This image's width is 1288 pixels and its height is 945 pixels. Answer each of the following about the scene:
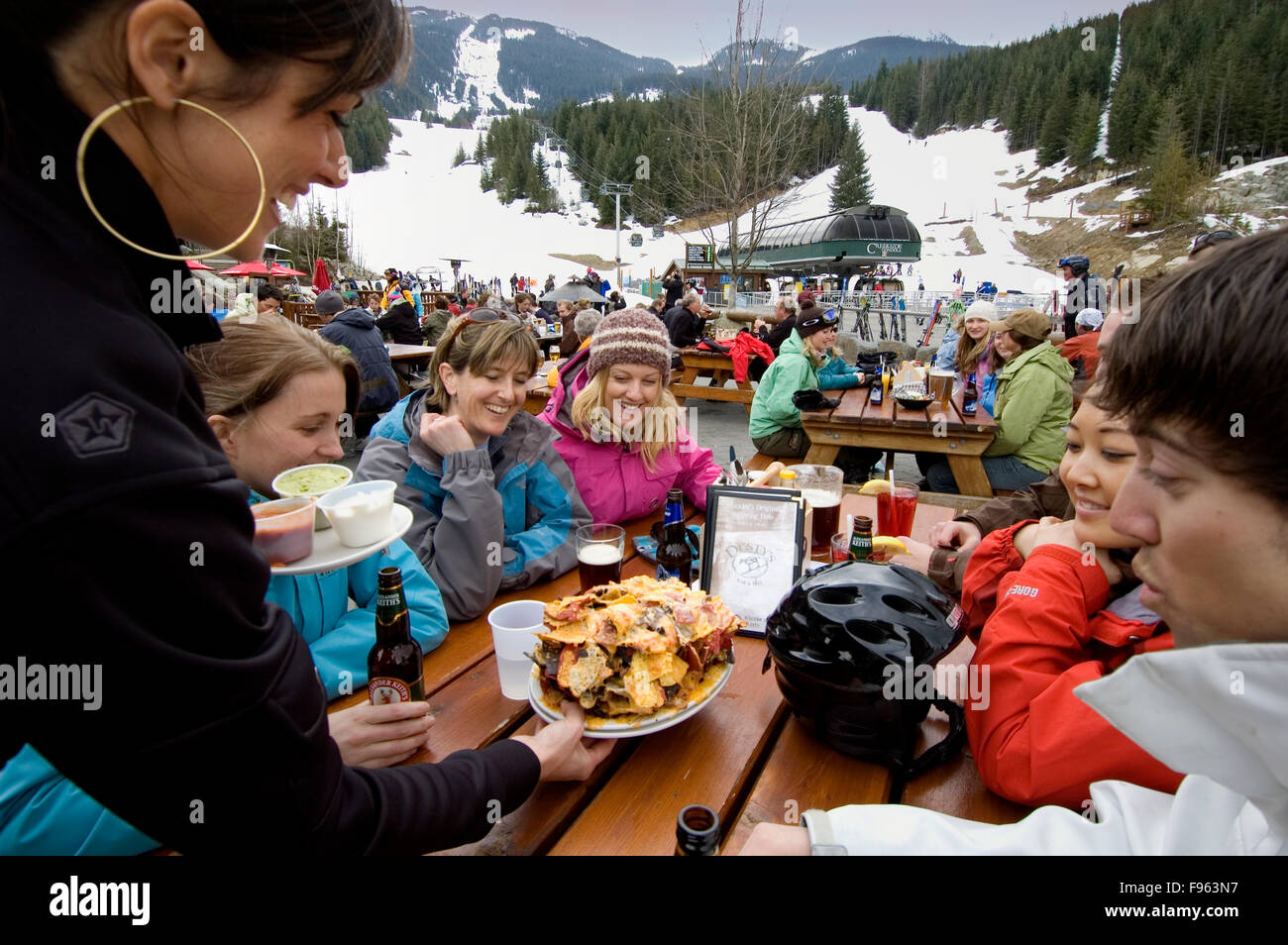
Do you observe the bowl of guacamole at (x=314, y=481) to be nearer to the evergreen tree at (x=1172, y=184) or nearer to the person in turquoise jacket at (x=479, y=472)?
the person in turquoise jacket at (x=479, y=472)

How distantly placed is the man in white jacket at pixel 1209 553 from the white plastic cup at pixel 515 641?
2.60 ft

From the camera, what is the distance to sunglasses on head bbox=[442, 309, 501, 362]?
2.77 m

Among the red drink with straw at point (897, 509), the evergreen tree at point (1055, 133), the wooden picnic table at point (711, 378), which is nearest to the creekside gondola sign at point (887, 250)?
the evergreen tree at point (1055, 133)

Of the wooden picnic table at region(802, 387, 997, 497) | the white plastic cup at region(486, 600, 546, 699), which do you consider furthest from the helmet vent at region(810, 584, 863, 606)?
the wooden picnic table at region(802, 387, 997, 497)

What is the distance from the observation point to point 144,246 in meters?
0.76

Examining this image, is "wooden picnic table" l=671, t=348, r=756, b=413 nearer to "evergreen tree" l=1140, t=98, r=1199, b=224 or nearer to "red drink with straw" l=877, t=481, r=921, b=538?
"red drink with straw" l=877, t=481, r=921, b=538

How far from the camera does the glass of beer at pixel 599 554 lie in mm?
2016

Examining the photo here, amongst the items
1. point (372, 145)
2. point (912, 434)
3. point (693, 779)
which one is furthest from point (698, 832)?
point (372, 145)

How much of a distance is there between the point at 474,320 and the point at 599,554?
1.38 m

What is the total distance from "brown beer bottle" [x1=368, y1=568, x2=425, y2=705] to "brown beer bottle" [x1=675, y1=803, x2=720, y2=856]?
29.3 inches

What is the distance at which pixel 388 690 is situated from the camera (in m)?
1.46

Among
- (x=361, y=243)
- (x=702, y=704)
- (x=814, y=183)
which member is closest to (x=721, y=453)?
(x=702, y=704)

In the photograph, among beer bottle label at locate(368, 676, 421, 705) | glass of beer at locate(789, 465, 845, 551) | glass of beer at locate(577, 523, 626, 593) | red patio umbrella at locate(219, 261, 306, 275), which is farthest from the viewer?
red patio umbrella at locate(219, 261, 306, 275)
